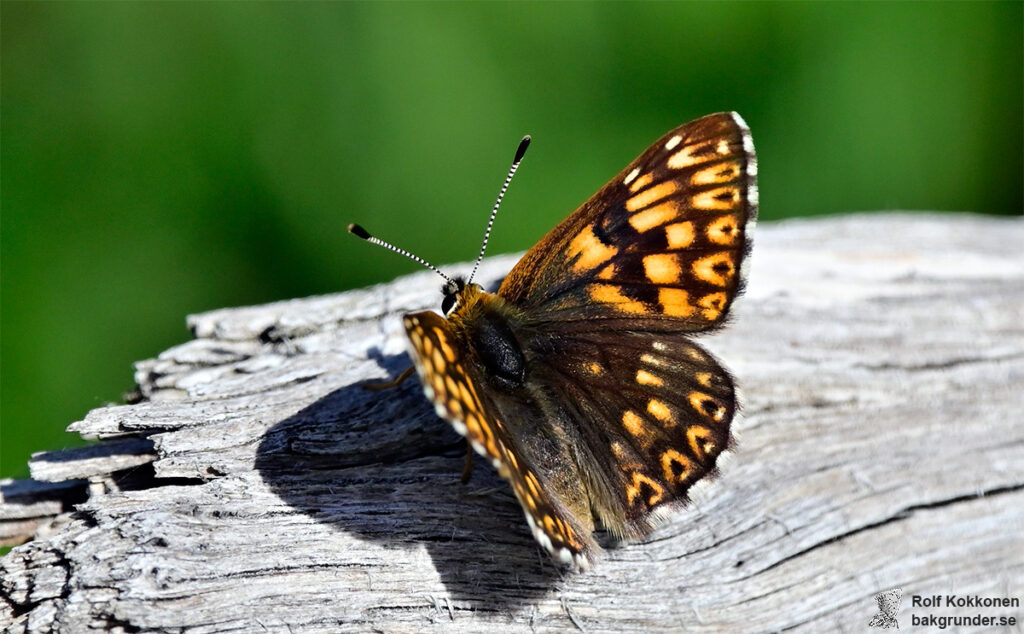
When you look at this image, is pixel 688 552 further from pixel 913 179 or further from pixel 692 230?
pixel 913 179

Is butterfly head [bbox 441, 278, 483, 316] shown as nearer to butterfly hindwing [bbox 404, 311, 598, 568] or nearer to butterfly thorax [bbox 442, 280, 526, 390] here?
butterfly thorax [bbox 442, 280, 526, 390]

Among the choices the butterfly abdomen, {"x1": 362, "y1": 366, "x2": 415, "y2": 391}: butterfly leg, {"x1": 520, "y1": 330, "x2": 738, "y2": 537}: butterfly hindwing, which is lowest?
{"x1": 520, "y1": 330, "x2": 738, "y2": 537}: butterfly hindwing

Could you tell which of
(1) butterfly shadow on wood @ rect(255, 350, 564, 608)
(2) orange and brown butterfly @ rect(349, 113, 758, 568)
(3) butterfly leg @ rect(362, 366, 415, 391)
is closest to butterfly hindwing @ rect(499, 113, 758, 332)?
(2) orange and brown butterfly @ rect(349, 113, 758, 568)

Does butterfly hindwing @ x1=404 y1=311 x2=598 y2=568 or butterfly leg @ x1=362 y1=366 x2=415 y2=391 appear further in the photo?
butterfly leg @ x1=362 y1=366 x2=415 y2=391

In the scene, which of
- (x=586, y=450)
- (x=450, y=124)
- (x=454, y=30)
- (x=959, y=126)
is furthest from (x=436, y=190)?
(x=959, y=126)

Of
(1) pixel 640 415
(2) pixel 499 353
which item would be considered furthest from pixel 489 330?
(1) pixel 640 415

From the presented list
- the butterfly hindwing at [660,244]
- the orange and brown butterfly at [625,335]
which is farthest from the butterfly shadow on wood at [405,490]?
the butterfly hindwing at [660,244]

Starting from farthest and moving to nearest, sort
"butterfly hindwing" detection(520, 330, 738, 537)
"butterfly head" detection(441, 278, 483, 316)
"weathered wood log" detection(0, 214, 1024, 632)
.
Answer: "butterfly head" detection(441, 278, 483, 316) < "butterfly hindwing" detection(520, 330, 738, 537) < "weathered wood log" detection(0, 214, 1024, 632)

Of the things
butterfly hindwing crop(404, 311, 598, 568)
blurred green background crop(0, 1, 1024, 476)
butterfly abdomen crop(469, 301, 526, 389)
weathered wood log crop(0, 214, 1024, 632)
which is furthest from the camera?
blurred green background crop(0, 1, 1024, 476)
